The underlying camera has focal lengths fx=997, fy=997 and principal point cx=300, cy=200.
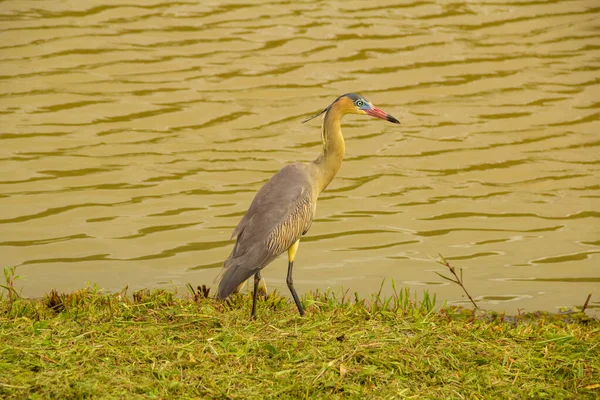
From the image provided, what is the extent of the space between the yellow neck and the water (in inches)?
57.0

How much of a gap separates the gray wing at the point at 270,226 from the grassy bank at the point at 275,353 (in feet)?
0.93

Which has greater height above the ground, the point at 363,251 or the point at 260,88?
the point at 260,88

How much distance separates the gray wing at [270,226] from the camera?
6.46 metres

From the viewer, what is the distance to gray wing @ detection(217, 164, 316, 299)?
6.46m

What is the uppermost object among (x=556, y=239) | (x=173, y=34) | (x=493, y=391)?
(x=173, y=34)

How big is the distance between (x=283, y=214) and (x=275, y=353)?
138 centimetres

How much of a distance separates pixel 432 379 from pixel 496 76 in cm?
933

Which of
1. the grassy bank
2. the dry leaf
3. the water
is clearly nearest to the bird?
the grassy bank

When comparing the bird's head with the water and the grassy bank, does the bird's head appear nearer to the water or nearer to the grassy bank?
the grassy bank

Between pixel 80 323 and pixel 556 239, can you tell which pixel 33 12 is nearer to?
pixel 556 239

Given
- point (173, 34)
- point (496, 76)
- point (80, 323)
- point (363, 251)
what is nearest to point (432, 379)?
point (80, 323)

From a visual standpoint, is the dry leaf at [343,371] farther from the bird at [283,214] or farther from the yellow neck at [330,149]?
the yellow neck at [330,149]

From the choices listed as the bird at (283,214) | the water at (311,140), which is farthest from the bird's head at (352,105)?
the water at (311,140)

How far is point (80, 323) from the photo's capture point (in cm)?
605
